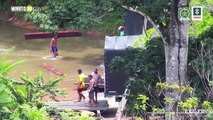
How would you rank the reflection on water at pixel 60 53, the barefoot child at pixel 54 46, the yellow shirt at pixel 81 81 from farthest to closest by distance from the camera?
the barefoot child at pixel 54 46 → the reflection on water at pixel 60 53 → the yellow shirt at pixel 81 81

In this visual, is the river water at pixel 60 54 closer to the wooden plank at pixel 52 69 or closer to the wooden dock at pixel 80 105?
the wooden plank at pixel 52 69

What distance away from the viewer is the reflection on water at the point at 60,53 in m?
20.0

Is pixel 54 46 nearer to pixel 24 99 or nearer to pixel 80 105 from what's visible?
pixel 80 105

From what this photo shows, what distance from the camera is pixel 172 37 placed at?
34.6 ft

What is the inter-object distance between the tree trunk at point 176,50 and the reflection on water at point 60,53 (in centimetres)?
780

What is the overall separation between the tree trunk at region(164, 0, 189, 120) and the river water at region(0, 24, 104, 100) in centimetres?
718

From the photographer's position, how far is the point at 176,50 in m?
10.6

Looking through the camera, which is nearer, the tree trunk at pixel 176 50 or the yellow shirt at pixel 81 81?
the tree trunk at pixel 176 50

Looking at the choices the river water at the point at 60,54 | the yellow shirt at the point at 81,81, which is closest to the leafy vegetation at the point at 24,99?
the yellow shirt at the point at 81,81

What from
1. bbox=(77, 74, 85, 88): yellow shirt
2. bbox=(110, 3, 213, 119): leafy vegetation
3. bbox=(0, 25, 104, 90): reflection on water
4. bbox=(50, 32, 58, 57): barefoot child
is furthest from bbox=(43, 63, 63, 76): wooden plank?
bbox=(110, 3, 213, 119): leafy vegetation

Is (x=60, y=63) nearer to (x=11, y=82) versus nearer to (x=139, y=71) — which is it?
(x=139, y=71)

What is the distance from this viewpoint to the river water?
→ 64.6ft

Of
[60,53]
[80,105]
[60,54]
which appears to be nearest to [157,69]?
[80,105]

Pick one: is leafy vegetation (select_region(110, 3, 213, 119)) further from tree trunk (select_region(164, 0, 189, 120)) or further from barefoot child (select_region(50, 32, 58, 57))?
barefoot child (select_region(50, 32, 58, 57))
